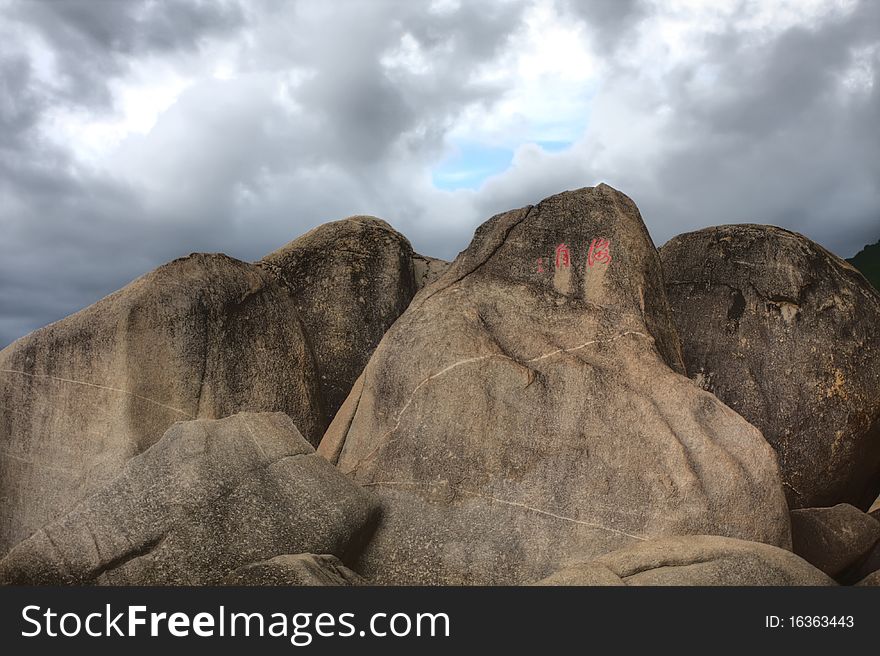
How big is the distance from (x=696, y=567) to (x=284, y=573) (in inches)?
85.1

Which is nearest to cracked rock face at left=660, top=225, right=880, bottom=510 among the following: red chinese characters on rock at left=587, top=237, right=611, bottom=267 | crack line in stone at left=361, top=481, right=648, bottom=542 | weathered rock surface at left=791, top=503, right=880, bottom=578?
weathered rock surface at left=791, top=503, right=880, bottom=578

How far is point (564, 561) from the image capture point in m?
6.05

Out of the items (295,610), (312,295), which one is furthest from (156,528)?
(312,295)

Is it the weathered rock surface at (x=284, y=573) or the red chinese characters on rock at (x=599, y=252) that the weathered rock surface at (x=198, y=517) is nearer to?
the weathered rock surface at (x=284, y=573)

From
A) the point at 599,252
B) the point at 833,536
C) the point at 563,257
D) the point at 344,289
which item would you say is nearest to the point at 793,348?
the point at 833,536

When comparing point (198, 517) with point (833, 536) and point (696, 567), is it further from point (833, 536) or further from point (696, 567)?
point (833, 536)

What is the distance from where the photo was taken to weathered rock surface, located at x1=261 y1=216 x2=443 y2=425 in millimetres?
9102

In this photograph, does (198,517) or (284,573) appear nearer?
(284,573)

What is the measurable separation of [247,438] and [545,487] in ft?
6.08

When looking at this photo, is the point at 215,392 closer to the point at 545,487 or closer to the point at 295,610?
the point at 545,487

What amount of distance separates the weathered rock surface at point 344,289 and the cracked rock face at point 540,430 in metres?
1.78

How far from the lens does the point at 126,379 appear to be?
7.37 m

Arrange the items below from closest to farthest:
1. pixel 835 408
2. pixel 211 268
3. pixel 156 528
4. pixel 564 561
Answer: pixel 156 528 < pixel 564 561 < pixel 211 268 < pixel 835 408

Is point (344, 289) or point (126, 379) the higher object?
point (344, 289)
